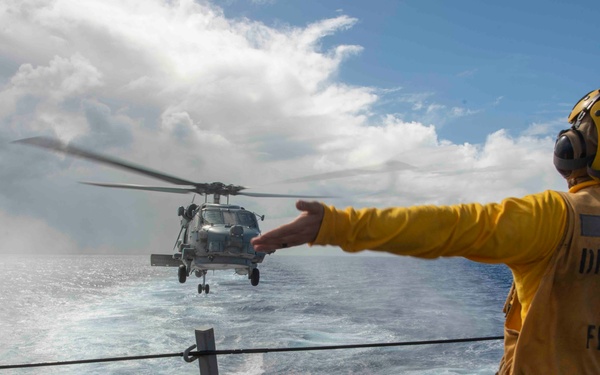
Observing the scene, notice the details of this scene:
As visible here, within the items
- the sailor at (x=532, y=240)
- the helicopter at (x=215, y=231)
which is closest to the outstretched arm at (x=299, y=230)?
the sailor at (x=532, y=240)

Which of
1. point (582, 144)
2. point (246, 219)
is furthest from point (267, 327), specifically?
point (582, 144)

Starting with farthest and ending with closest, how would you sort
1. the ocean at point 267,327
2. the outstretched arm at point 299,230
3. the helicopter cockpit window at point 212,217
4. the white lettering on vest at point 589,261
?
the ocean at point 267,327, the helicopter cockpit window at point 212,217, the white lettering on vest at point 589,261, the outstretched arm at point 299,230

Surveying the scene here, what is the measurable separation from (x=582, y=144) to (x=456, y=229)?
773 mm

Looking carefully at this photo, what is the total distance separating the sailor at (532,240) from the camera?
1674 millimetres

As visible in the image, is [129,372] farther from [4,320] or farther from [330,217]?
[4,320]

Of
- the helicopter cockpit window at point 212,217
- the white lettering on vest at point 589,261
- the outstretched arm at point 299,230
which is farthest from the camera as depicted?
the helicopter cockpit window at point 212,217

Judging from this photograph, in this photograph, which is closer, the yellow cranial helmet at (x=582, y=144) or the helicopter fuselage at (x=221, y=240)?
the yellow cranial helmet at (x=582, y=144)

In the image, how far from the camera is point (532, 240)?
173 centimetres

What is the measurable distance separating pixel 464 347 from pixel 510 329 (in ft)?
99.3

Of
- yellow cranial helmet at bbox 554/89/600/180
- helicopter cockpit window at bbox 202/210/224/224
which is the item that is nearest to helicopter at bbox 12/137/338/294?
helicopter cockpit window at bbox 202/210/224/224

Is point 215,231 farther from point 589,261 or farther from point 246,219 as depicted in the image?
point 589,261

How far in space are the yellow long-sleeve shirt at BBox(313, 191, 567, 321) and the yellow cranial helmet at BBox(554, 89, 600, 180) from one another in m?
0.35

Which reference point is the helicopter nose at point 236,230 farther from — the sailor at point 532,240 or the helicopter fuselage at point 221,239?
the sailor at point 532,240

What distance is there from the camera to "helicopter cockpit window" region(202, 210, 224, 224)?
1797 centimetres
